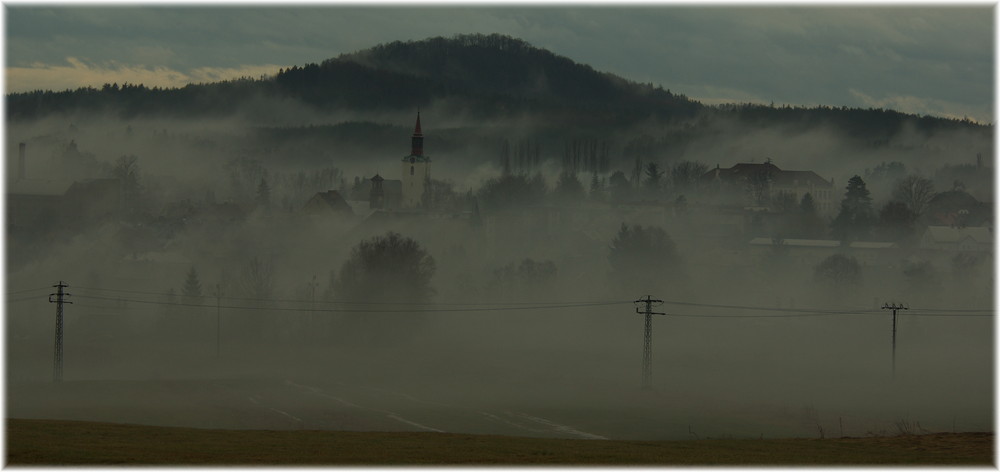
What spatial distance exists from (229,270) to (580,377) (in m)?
95.4

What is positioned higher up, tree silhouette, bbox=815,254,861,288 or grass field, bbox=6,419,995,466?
tree silhouette, bbox=815,254,861,288

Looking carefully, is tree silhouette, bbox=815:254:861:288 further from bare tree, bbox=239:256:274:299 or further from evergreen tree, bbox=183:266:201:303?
evergreen tree, bbox=183:266:201:303

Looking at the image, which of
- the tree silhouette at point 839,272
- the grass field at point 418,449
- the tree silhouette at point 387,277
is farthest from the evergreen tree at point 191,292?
the grass field at point 418,449

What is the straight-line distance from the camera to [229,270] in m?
188

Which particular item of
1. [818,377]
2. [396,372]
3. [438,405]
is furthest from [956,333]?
[438,405]

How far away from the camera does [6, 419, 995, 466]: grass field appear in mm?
48406

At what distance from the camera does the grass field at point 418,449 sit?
48.4 m

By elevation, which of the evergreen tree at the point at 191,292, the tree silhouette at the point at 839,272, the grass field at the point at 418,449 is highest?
the tree silhouette at the point at 839,272

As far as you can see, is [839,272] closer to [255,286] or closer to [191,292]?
[255,286]

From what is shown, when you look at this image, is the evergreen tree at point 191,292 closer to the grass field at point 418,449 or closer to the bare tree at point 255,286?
the bare tree at point 255,286

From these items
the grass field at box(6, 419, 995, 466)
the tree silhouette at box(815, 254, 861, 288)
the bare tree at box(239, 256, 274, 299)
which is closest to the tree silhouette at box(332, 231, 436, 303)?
the bare tree at box(239, 256, 274, 299)

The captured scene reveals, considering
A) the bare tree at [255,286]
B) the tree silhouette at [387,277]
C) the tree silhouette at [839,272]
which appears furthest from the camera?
the tree silhouette at [839,272]

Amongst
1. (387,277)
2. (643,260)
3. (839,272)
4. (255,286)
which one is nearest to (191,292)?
(255,286)

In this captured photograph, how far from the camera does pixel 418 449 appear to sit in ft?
174
